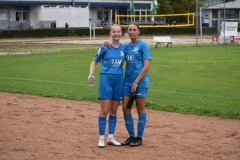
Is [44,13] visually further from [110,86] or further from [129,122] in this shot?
[110,86]

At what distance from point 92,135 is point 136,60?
196cm

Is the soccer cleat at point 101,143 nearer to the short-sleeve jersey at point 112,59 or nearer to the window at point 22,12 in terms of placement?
the short-sleeve jersey at point 112,59

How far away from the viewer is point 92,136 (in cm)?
1046

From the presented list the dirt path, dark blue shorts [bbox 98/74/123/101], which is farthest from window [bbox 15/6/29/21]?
A: dark blue shorts [bbox 98/74/123/101]

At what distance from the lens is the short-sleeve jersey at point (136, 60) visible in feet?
30.7

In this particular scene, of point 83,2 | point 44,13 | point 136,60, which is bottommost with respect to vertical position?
point 136,60

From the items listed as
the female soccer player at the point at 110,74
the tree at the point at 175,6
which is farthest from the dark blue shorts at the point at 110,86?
the tree at the point at 175,6

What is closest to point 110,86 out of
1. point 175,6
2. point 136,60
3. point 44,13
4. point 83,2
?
point 136,60

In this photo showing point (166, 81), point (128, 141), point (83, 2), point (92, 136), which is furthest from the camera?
point (83, 2)

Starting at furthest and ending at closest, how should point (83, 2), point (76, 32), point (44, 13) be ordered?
point (83, 2)
point (44, 13)
point (76, 32)

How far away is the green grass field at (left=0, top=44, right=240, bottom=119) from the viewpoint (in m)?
14.6

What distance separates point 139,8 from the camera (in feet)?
297

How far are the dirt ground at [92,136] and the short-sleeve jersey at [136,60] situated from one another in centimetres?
114

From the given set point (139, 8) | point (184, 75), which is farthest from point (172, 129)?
point (139, 8)
